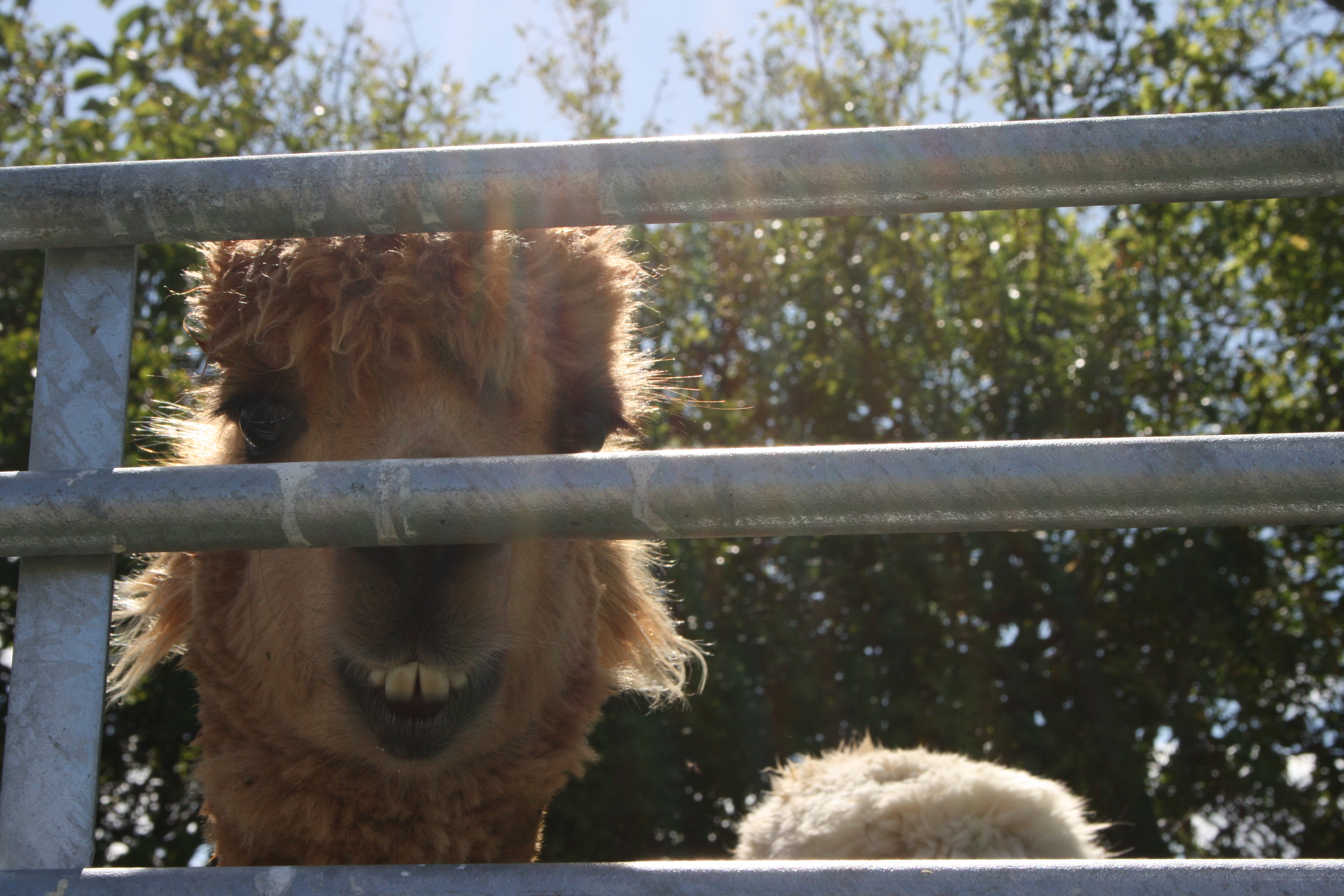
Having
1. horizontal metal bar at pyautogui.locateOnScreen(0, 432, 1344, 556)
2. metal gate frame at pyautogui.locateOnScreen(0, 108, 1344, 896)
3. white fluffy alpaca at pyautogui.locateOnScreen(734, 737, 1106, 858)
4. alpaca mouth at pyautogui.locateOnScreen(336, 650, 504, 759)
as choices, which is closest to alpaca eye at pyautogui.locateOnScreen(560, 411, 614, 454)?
alpaca mouth at pyautogui.locateOnScreen(336, 650, 504, 759)

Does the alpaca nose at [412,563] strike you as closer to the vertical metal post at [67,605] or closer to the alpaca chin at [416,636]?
the alpaca chin at [416,636]

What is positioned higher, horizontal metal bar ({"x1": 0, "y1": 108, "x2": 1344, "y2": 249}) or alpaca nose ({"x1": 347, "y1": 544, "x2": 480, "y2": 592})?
horizontal metal bar ({"x1": 0, "y1": 108, "x2": 1344, "y2": 249})

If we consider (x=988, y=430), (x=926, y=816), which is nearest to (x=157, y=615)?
(x=926, y=816)

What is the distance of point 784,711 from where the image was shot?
5727 mm

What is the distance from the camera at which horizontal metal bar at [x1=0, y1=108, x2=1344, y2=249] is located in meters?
1.05

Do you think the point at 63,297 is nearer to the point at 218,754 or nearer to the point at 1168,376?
the point at 218,754

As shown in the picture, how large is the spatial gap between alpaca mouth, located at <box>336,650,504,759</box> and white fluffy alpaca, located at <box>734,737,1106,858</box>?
79.3 inches

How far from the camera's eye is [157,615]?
2299mm

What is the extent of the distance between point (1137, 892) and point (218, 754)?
5.57 feet

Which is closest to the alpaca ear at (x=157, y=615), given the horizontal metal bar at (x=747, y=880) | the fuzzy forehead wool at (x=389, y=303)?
the fuzzy forehead wool at (x=389, y=303)

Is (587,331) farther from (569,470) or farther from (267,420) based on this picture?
(569,470)

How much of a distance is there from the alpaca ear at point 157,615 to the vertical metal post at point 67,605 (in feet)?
3.82

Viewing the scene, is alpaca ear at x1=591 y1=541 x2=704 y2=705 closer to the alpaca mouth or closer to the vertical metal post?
the alpaca mouth

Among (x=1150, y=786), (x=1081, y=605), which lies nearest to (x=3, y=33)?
Result: (x=1081, y=605)
